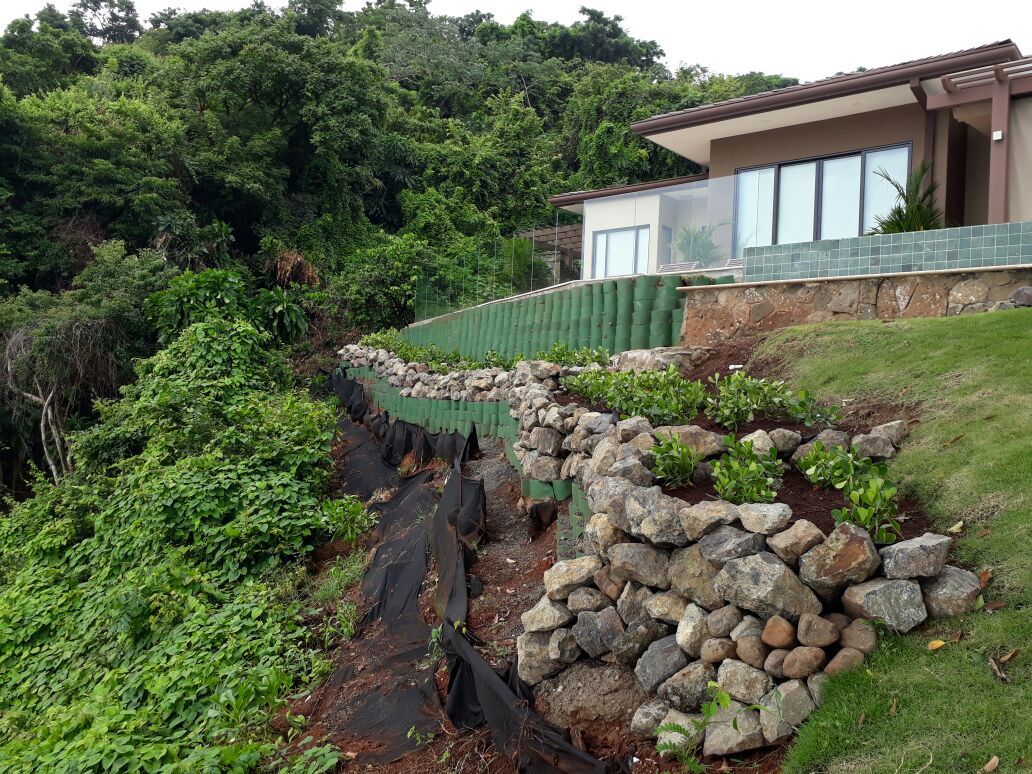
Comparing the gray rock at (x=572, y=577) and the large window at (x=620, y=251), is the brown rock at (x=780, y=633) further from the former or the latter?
the large window at (x=620, y=251)

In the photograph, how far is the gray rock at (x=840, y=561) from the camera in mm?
3590

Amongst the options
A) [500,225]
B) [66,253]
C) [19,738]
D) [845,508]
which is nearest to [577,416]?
[845,508]

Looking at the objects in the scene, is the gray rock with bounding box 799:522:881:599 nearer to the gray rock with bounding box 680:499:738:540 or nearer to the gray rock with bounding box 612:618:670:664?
the gray rock with bounding box 680:499:738:540

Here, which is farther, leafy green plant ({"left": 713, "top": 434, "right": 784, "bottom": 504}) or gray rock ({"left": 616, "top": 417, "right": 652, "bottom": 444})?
gray rock ({"left": 616, "top": 417, "right": 652, "bottom": 444})

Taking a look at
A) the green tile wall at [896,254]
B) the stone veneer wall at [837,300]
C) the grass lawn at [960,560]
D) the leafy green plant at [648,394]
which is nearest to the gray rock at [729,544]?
the grass lawn at [960,560]

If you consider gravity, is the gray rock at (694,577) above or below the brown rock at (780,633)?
above

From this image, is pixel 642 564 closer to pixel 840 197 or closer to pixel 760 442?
pixel 760 442

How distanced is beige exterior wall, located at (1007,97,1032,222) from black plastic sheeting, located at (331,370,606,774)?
720 cm

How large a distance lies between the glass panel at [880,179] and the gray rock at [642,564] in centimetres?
975

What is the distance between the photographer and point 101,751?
5250 millimetres

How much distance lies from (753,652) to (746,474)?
106 cm

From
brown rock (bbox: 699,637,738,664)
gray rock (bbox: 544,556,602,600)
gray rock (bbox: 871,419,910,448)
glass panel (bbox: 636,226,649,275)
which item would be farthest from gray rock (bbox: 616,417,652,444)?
glass panel (bbox: 636,226,649,275)

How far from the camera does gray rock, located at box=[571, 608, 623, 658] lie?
4.26m

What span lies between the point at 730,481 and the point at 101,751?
4.25m
